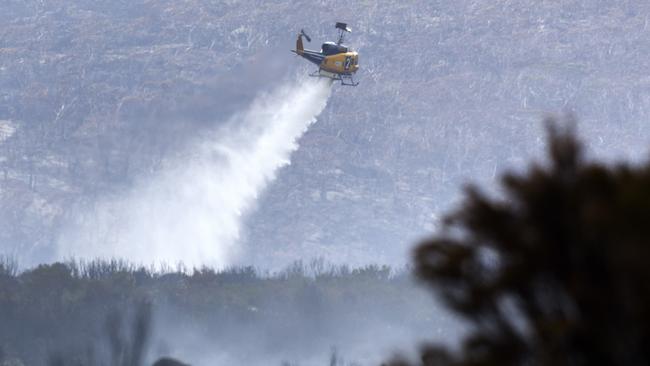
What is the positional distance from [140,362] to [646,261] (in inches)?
5150

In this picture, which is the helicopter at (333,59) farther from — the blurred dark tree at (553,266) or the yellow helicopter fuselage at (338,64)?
the blurred dark tree at (553,266)

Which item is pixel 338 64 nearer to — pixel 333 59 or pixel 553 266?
pixel 333 59

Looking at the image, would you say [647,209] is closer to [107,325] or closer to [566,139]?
[566,139]

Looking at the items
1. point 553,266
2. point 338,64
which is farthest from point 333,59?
point 553,266

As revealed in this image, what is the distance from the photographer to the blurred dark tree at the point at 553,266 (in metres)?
22.5

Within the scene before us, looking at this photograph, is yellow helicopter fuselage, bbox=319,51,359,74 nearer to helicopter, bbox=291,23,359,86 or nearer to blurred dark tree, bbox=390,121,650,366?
helicopter, bbox=291,23,359,86

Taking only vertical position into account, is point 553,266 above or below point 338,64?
below

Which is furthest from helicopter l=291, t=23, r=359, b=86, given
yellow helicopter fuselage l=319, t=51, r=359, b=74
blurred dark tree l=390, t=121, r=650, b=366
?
blurred dark tree l=390, t=121, r=650, b=366

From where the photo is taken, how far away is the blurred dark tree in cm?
2250

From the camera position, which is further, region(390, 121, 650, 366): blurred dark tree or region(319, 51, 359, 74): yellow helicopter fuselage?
region(319, 51, 359, 74): yellow helicopter fuselage

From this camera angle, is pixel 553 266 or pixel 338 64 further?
pixel 338 64

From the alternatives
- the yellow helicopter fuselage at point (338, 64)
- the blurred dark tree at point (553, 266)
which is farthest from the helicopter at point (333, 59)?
the blurred dark tree at point (553, 266)

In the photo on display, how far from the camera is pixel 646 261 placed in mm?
22062

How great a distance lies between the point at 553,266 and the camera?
2381 centimetres
